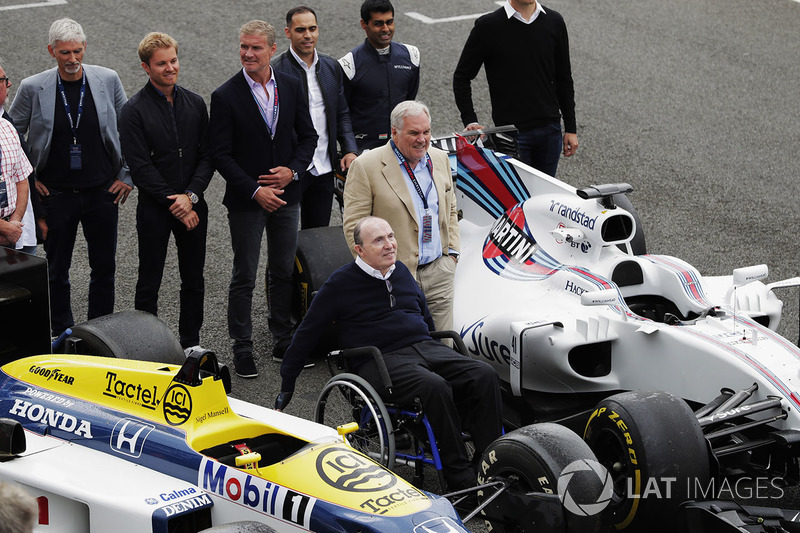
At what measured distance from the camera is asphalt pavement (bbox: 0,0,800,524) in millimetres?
9406

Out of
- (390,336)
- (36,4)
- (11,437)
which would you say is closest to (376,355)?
(390,336)

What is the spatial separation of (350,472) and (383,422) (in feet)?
3.19

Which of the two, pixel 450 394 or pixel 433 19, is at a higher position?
pixel 433 19

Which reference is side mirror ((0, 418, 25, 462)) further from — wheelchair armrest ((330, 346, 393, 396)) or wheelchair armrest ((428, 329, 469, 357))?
wheelchair armrest ((428, 329, 469, 357))

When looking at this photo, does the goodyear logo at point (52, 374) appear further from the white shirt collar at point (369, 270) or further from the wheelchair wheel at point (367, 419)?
the white shirt collar at point (369, 270)

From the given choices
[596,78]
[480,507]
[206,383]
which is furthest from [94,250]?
[596,78]

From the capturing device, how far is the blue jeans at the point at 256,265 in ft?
23.7

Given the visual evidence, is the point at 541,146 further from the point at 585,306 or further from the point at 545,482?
the point at 545,482

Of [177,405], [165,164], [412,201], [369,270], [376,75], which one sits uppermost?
[376,75]

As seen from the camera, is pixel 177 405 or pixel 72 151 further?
pixel 72 151

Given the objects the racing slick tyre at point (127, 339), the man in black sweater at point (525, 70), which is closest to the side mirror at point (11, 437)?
the racing slick tyre at point (127, 339)

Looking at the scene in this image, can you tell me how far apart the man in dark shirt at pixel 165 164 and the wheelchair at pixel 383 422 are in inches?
66.7

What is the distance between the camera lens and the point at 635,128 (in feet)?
40.8

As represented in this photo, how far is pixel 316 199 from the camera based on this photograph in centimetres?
795
